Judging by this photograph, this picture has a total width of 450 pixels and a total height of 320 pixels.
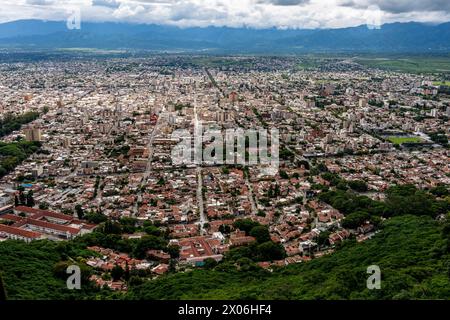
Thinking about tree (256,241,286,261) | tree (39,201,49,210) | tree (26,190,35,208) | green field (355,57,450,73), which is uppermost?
green field (355,57,450,73)

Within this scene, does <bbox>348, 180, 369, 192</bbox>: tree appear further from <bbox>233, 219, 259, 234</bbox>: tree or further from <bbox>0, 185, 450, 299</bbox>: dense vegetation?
<bbox>233, 219, 259, 234</bbox>: tree

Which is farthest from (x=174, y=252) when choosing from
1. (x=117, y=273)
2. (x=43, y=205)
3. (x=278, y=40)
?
(x=278, y=40)

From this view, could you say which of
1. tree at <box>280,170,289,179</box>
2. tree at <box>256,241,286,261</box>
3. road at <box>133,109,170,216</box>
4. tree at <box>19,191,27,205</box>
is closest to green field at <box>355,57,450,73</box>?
road at <box>133,109,170,216</box>

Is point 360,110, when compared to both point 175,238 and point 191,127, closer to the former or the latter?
point 191,127

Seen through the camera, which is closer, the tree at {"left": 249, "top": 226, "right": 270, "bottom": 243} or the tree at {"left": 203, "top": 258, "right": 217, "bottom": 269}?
the tree at {"left": 203, "top": 258, "right": 217, "bottom": 269}

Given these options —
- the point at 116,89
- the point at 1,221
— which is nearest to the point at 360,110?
the point at 116,89

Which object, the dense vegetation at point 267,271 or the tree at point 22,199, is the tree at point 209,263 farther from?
the tree at point 22,199

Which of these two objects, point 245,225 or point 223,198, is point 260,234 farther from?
point 223,198

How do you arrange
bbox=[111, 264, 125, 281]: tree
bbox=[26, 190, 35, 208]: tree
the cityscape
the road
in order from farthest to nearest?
the road < bbox=[26, 190, 35, 208]: tree < bbox=[111, 264, 125, 281]: tree < the cityscape
